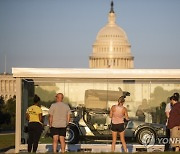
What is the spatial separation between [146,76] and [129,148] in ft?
6.96

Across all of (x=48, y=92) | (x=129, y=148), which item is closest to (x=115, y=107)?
(x=129, y=148)

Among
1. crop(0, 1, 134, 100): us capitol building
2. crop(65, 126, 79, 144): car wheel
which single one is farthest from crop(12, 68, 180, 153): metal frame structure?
crop(0, 1, 134, 100): us capitol building

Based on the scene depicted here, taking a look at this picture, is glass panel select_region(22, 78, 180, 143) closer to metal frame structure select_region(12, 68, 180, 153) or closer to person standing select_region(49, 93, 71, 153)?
metal frame structure select_region(12, 68, 180, 153)

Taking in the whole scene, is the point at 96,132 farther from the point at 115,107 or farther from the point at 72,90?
the point at 115,107

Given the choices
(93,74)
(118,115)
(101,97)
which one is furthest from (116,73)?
(118,115)

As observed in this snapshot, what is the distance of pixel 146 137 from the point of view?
21172mm

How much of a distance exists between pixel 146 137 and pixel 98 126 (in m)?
1.40

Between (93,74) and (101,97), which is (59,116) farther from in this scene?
(101,97)

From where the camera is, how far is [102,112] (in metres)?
21.6

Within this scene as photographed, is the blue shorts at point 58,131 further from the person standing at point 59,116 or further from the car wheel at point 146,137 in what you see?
the car wheel at point 146,137

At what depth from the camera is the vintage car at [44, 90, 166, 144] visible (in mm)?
21172

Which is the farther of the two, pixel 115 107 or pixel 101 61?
pixel 101 61

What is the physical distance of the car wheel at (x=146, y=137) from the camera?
21078 mm

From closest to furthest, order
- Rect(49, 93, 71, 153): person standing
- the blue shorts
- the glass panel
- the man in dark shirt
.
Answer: Rect(49, 93, 71, 153): person standing, the blue shorts, the man in dark shirt, the glass panel
